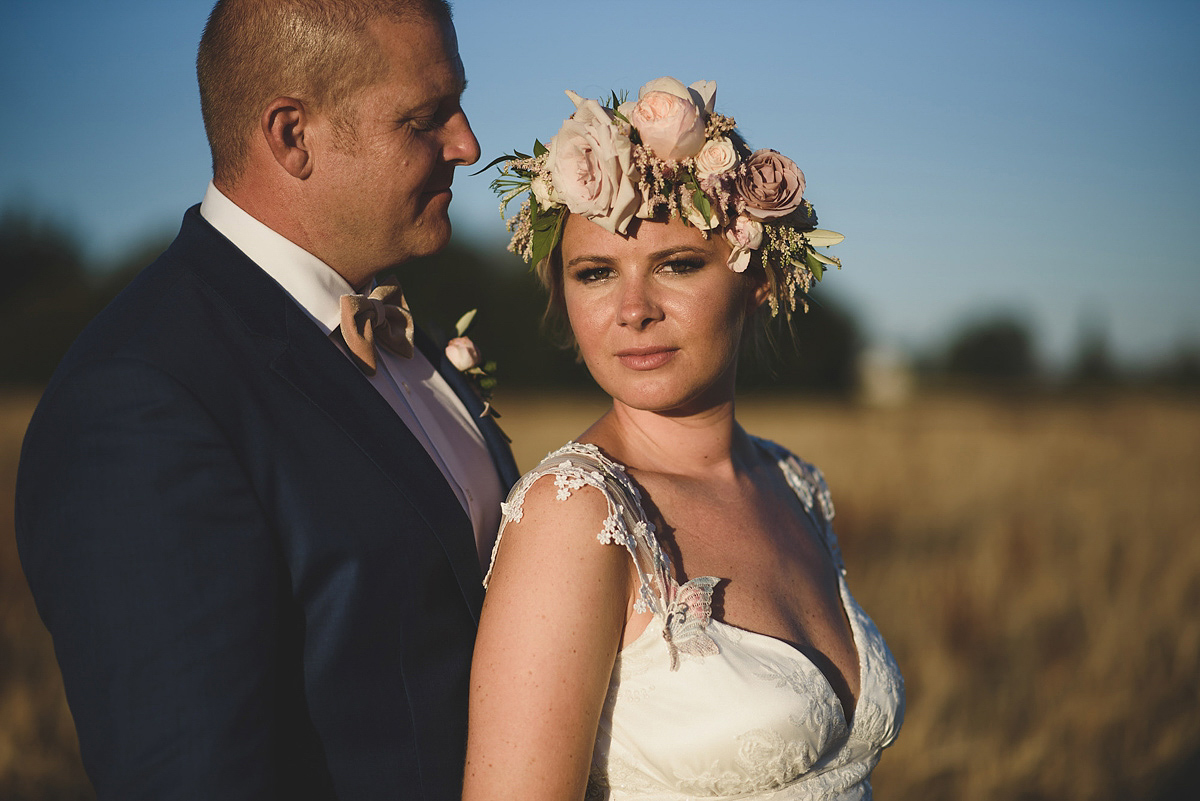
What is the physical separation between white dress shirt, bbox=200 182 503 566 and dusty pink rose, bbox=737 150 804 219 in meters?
1.41

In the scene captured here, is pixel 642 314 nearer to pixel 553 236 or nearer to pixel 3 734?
pixel 553 236

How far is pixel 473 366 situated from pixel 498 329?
42.9 m

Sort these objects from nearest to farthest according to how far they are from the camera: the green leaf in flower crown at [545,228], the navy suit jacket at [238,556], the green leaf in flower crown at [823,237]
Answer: the navy suit jacket at [238,556] → the green leaf in flower crown at [545,228] → the green leaf in flower crown at [823,237]

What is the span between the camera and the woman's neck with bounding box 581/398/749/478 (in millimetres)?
3295

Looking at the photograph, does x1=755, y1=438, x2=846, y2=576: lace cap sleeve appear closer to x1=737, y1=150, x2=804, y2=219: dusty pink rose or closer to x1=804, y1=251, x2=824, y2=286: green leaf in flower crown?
x1=804, y1=251, x2=824, y2=286: green leaf in flower crown

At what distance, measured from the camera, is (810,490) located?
4191 millimetres

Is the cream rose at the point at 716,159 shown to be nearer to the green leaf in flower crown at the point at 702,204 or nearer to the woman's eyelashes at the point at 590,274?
the green leaf in flower crown at the point at 702,204

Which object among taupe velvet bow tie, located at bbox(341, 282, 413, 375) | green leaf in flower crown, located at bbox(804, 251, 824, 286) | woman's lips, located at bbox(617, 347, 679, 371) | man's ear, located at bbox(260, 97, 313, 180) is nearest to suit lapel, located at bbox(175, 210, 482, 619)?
taupe velvet bow tie, located at bbox(341, 282, 413, 375)

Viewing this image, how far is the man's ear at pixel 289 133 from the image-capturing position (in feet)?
9.72

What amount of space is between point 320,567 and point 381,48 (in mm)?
1751

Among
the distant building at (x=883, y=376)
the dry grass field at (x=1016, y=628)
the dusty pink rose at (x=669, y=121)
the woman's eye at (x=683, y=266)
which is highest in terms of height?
the dusty pink rose at (x=669, y=121)

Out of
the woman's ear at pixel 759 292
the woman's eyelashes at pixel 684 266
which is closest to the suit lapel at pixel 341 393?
the woman's eyelashes at pixel 684 266

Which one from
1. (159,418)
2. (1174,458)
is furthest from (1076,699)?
(1174,458)

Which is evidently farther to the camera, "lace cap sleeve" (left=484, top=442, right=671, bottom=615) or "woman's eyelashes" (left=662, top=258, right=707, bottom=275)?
"woman's eyelashes" (left=662, top=258, right=707, bottom=275)
